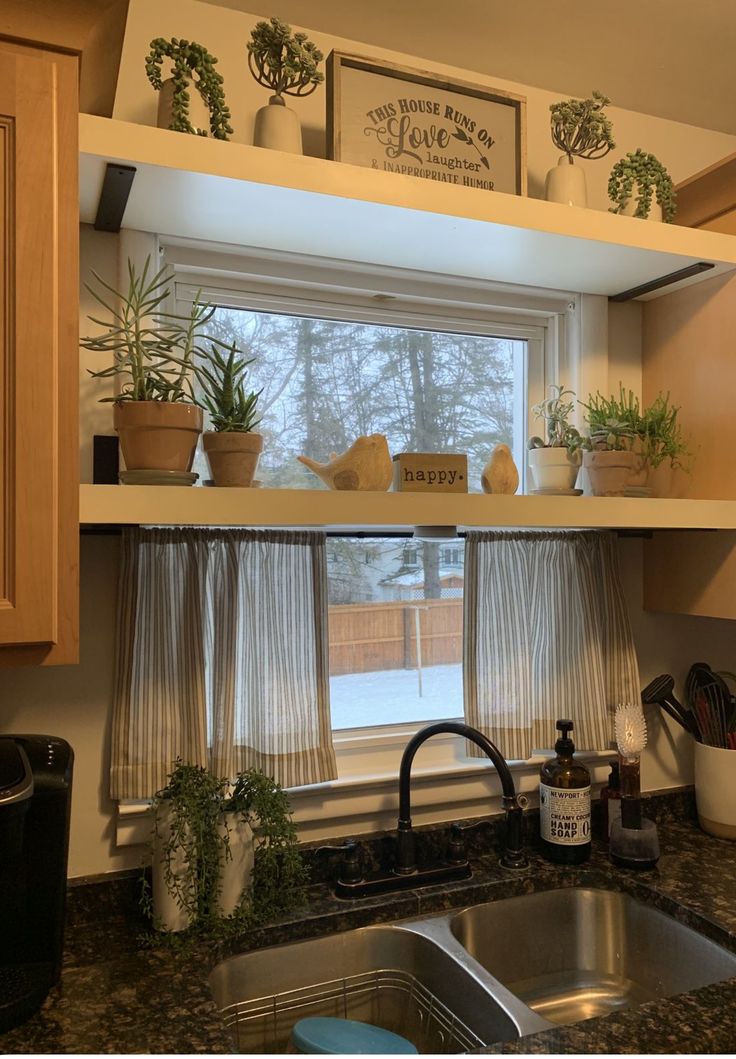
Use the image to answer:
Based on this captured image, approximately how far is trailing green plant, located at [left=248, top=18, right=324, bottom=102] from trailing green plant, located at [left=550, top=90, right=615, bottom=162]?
504 mm

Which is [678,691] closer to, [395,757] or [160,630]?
[395,757]

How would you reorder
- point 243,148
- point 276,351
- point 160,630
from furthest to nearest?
1. point 276,351
2. point 160,630
3. point 243,148

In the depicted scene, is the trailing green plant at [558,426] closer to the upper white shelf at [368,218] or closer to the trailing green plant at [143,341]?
the upper white shelf at [368,218]

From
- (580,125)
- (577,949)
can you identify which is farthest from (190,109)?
(577,949)

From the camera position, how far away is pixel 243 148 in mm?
1250

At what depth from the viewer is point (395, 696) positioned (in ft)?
5.88

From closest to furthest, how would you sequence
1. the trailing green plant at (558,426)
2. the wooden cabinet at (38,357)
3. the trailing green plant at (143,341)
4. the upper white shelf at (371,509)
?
the wooden cabinet at (38,357)
the upper white shelf at (371,509)
the trailing green plant at (143,341)
the trailing green plant at (558,426)

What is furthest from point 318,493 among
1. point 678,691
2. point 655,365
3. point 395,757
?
point 678,691

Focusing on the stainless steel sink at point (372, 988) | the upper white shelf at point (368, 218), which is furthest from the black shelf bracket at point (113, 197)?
the stainless steel sink at point (372, 988)

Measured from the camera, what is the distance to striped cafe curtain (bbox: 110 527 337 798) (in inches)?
57.3

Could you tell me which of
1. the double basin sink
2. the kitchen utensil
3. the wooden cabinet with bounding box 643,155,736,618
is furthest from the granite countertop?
the wooden cabinet with bounding box 643,155,736,618

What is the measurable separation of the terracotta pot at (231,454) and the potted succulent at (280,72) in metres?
0.48

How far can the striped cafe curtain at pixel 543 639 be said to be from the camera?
68.5 inches

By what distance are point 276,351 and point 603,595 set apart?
88 cm
